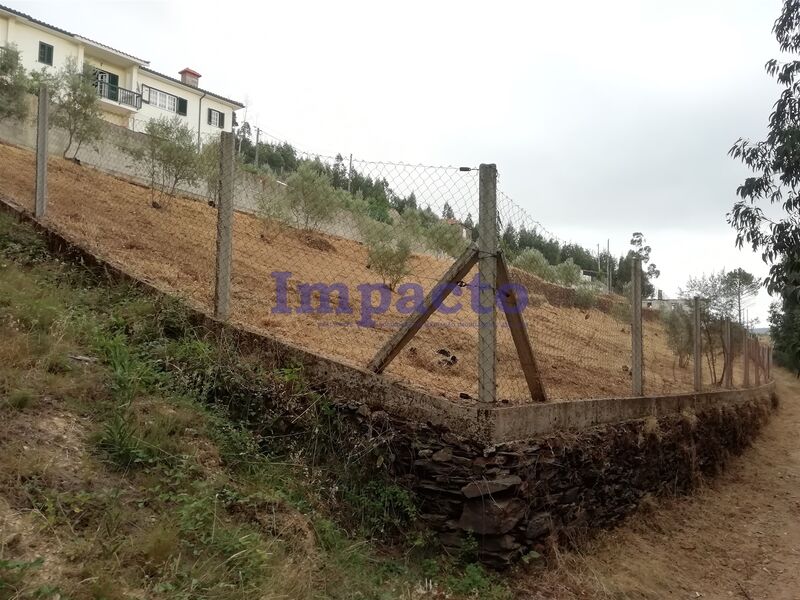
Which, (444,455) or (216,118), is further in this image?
(216,118)

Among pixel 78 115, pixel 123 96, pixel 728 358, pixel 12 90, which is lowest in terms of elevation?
pixel 728 358

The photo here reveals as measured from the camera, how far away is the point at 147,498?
2.55 meters

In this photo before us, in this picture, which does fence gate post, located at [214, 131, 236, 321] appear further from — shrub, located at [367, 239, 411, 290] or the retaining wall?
shrub, located at [367, 239, 411, 290]

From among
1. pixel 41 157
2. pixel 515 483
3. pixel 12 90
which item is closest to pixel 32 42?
pixel 12 90

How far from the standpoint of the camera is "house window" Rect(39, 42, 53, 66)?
2398 centimetres

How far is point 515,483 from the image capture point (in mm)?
3172

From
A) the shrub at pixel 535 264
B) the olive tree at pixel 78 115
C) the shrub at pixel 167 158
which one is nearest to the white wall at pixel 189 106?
the olive tree at pixel 78 115

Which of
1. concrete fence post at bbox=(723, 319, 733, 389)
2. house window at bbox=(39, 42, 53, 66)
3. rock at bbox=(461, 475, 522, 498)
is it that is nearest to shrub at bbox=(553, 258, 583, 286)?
rock at bbox=(461, 475, 522, 498)

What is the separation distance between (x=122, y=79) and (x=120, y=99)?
6.05 feet

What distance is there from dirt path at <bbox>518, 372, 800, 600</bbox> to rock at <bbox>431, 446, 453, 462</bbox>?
0.75 meters

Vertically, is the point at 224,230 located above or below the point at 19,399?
above

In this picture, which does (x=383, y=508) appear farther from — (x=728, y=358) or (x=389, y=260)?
(x=728, y=358)

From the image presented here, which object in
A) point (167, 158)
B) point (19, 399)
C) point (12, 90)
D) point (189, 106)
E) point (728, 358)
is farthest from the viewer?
point (189, 106)

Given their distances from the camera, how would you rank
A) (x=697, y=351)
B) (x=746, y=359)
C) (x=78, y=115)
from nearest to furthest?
(x=697, y=351) < (x=78, y=115) < (x=746, y=359)
